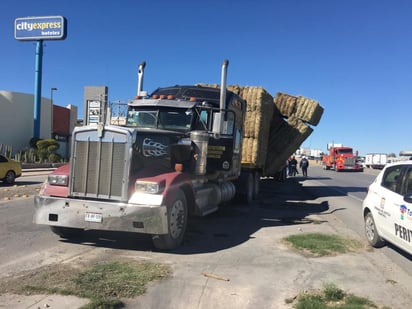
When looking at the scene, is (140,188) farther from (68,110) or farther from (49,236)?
(68,110)

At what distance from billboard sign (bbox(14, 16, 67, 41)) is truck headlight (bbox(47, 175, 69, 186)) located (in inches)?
1291

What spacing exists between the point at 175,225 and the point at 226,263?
115 cm

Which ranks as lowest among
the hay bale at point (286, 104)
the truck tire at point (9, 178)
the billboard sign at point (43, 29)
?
the truck tire at point (9, 178)

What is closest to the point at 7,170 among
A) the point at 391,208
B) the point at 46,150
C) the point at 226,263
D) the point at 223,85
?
the point at 223,85

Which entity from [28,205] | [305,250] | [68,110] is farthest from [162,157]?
[68,110]

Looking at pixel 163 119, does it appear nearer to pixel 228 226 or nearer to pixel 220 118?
pixel 220 118

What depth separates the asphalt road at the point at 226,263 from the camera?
487 centimetres

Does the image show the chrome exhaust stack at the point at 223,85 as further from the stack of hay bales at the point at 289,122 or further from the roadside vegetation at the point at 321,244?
the stack of hay bales at the point at 289,122

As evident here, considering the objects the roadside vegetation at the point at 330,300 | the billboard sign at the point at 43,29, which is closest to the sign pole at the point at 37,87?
the billboard sign at the point at 43,29

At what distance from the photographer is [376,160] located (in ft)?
224

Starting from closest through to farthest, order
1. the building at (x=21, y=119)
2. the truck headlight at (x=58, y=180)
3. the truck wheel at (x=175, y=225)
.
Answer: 1. the truck wheel at (x=175, y=225)
2. the truck headlight at (x=58, y=180)
3. the building at (x=21, y=119)

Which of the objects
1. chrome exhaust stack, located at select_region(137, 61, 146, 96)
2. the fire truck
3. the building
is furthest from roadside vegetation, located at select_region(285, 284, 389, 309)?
the fire truck

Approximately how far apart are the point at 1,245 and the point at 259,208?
7.91 m

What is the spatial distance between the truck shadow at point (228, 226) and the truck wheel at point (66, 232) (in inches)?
5.8
